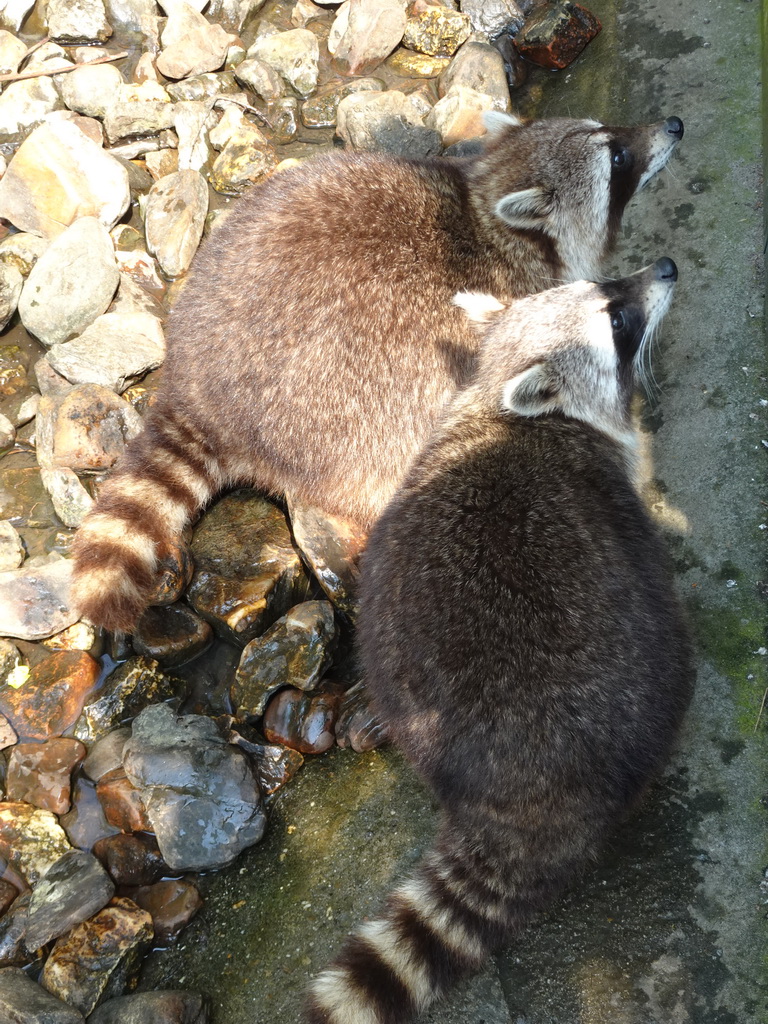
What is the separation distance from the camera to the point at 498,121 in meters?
4.35

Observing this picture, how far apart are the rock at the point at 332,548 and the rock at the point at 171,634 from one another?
1.56ft

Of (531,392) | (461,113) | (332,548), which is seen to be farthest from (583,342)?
(461,113)

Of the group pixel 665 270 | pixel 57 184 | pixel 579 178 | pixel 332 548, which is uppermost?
pixel 579 178

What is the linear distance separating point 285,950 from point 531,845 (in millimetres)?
783

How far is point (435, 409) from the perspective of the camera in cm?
357

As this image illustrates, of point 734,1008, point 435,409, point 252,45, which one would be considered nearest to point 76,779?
point 435,409

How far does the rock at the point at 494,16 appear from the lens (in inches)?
210

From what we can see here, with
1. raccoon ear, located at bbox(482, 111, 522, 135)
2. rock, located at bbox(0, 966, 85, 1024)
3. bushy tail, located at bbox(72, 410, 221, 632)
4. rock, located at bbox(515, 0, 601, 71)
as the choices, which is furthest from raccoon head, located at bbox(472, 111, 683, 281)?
rock, located at bbox(0, 966, 85, 1024)

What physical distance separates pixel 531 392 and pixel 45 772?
2066mm

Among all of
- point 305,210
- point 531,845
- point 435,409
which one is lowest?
point 531,845

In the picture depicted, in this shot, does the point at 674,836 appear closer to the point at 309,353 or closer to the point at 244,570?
the point at 244,570

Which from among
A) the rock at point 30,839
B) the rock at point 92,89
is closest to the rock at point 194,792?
the rock at point 30,839

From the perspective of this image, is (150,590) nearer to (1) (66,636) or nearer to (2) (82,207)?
(1) (66,636)

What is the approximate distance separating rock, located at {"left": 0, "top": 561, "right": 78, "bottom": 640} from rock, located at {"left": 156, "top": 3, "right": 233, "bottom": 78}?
3345 mm
